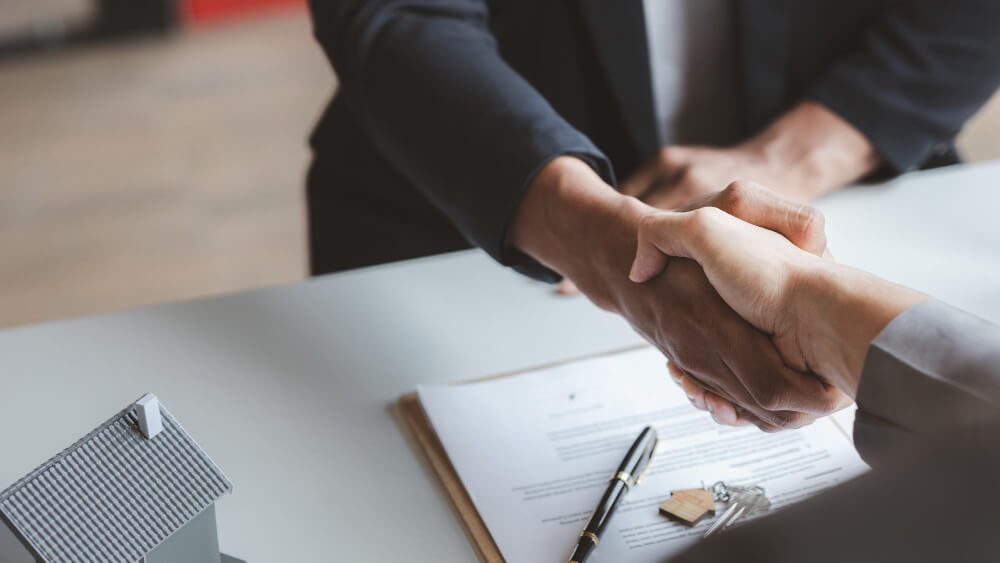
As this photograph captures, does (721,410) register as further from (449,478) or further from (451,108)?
(451,108)

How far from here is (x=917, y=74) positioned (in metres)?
1.11

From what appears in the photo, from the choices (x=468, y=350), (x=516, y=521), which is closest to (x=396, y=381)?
(x=468, y=350)

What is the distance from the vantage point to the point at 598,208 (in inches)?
32.7

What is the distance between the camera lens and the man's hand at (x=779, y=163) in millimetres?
1053

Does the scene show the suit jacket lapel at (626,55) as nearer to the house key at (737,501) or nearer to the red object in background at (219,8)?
the house key at (737,501)

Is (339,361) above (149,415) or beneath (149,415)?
beneath

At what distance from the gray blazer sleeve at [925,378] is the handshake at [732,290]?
27 mm

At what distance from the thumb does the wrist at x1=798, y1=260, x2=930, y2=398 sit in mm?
101

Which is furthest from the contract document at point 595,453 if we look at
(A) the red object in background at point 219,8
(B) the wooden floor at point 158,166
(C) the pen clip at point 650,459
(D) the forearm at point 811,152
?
(A) the red object in background at point 219,8

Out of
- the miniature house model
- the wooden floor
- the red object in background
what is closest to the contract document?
the miniature house model

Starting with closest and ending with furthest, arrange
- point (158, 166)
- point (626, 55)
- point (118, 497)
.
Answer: point (118, 497) < point (626, 55) < point (158, 166)

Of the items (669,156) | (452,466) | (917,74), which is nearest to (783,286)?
(452,466)

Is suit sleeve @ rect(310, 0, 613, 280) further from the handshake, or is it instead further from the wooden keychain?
the wooden keychain

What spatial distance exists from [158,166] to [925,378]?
259cm
